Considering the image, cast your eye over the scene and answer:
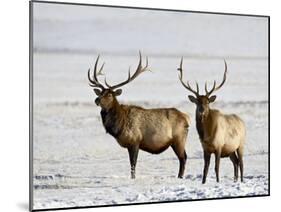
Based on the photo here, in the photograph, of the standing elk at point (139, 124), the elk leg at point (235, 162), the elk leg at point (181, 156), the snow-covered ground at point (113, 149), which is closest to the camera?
the snow-covered ground at point (113, 149)

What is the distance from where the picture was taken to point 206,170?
426 cm

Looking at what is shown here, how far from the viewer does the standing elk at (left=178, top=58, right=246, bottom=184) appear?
4.25m

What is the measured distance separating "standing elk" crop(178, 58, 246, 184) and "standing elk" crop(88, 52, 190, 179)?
116mm

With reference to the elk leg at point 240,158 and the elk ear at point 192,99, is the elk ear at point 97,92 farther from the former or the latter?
the elk leg at point 240,158

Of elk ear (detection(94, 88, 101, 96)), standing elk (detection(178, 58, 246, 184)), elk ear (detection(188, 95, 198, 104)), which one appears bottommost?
standing elk (detection(178, 58, 246, 184))

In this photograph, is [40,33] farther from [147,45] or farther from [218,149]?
[218,149]

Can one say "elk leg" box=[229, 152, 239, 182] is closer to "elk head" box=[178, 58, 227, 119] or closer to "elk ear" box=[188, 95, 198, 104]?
"elk head" box=[178, 58, 227, 119]

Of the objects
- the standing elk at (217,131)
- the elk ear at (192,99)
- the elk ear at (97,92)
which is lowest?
the standing elk at (217,131)

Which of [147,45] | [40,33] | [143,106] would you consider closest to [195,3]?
[147,45]

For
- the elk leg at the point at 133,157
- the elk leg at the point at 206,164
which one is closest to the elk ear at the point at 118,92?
the elk leg at the point at 133,157

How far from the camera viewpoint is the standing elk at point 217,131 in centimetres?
425

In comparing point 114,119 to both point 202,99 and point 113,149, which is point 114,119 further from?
point 202,99

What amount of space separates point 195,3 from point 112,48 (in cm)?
62

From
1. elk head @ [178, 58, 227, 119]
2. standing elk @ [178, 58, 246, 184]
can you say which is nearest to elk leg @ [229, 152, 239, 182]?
standing elk @ [178, 58, 246, 184]
